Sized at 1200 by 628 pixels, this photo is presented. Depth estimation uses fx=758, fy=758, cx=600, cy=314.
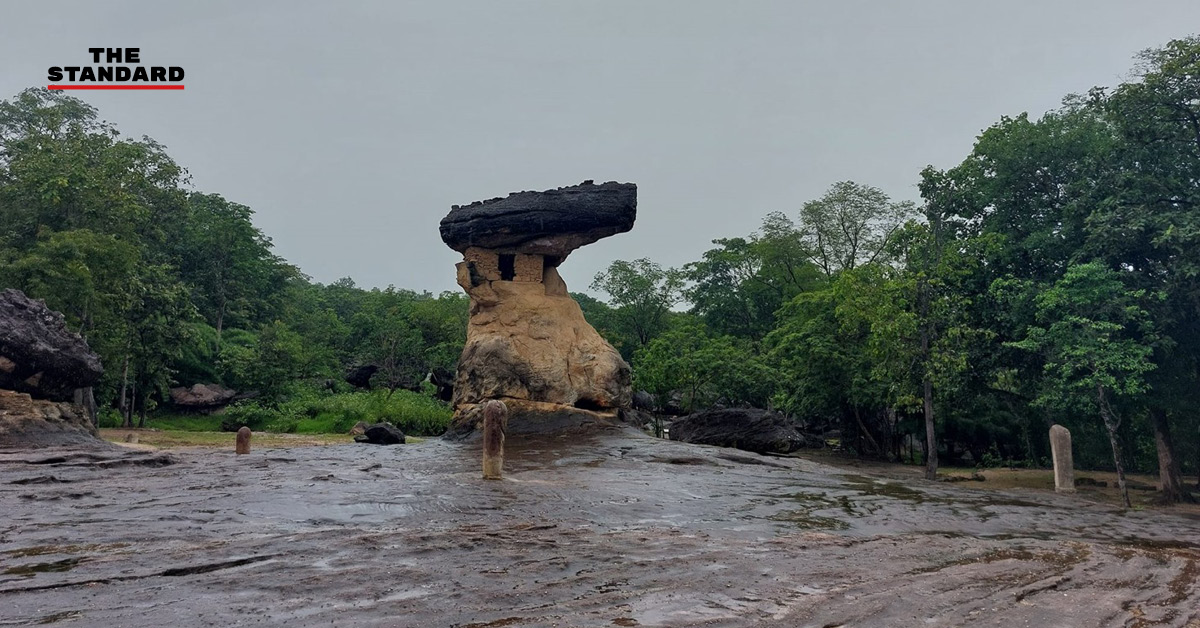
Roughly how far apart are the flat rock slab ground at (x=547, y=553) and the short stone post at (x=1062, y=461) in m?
3.90

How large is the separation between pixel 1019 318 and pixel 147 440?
26221 mm

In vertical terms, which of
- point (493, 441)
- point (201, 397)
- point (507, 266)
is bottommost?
point (493, 441)

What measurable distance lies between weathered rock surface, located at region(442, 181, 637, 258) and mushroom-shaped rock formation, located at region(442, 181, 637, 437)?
0.03 meters

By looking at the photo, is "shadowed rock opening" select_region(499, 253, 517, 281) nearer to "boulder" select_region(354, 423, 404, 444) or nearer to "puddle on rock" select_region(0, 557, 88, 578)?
"boulder" select_region(354, 423, 404, 444)

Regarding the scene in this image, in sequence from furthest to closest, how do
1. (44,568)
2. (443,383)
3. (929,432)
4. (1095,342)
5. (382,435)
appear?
(443,383) < (382,435) < (929,432) < (1095,342) < (44,568)

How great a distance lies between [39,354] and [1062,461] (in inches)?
1005

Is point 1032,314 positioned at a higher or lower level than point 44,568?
higher

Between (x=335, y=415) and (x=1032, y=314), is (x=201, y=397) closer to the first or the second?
(x=335, y=415)

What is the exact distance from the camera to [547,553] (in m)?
7.56

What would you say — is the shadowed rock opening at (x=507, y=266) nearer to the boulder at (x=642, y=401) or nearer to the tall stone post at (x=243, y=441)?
the tall stone post at (x=243, y=441)

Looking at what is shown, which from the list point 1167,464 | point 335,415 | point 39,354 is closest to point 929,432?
point 1167,464

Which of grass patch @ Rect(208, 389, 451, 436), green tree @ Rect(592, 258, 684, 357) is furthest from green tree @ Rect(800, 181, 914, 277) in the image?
grass patch @ Rect(208, 389, 451, 436)

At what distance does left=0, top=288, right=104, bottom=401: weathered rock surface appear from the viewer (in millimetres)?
18484

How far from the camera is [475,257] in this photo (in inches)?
1075
